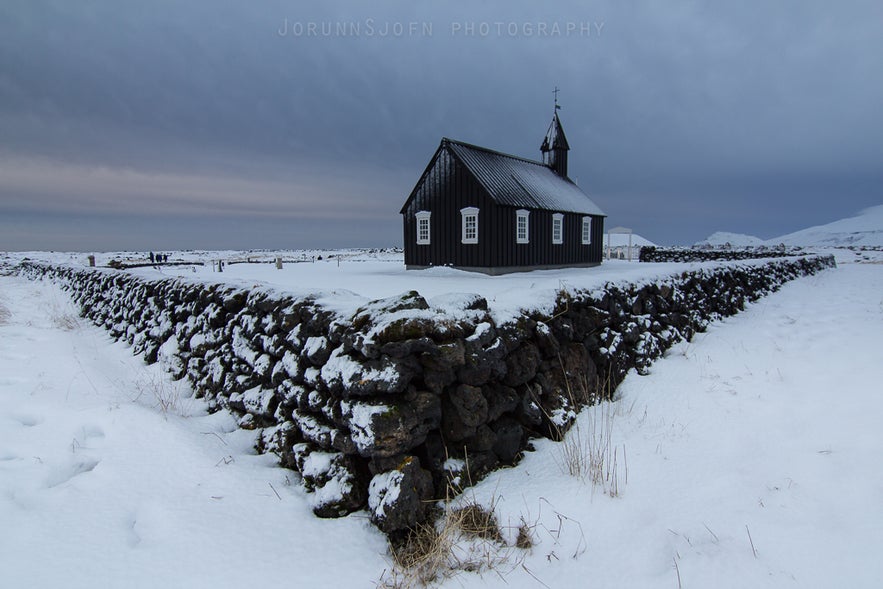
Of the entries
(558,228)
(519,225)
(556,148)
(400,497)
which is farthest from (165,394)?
(556,148)

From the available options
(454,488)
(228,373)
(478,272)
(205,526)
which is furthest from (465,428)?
(478,272)

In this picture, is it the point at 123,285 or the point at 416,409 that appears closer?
the point at 416,409

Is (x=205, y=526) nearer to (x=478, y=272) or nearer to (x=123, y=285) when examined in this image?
(x=123, y=285)

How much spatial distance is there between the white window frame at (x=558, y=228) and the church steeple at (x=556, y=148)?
6.75 metres

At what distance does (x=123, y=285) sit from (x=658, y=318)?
1228 cm

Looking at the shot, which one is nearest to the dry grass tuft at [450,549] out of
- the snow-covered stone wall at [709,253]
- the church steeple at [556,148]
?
the church steeple at [556,148]

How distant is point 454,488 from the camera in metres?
3.69

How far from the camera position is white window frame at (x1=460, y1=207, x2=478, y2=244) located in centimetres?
1952

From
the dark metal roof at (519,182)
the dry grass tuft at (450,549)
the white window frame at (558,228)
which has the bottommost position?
the dry grass tuft at (450,549)

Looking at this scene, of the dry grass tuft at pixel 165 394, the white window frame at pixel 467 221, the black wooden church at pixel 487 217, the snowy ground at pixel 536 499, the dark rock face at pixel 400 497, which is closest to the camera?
the snowy ground at pixel 536 499

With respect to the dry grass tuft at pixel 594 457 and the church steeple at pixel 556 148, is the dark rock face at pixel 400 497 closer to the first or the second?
the dry grass tuft at pixel 594 457

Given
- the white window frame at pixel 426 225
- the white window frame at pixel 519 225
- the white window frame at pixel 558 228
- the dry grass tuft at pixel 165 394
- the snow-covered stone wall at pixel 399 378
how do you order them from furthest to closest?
the white window frame at pixel 558 228 < the white window frame at pixel 426 225 < the white window frame at pixel 519 225 < the dry grass tuft at pixel 165 394 < the snow-covered stone wall at pixel 399 378

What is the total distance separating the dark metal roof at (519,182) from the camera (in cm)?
1980

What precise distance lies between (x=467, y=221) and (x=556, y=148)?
11.6 m
